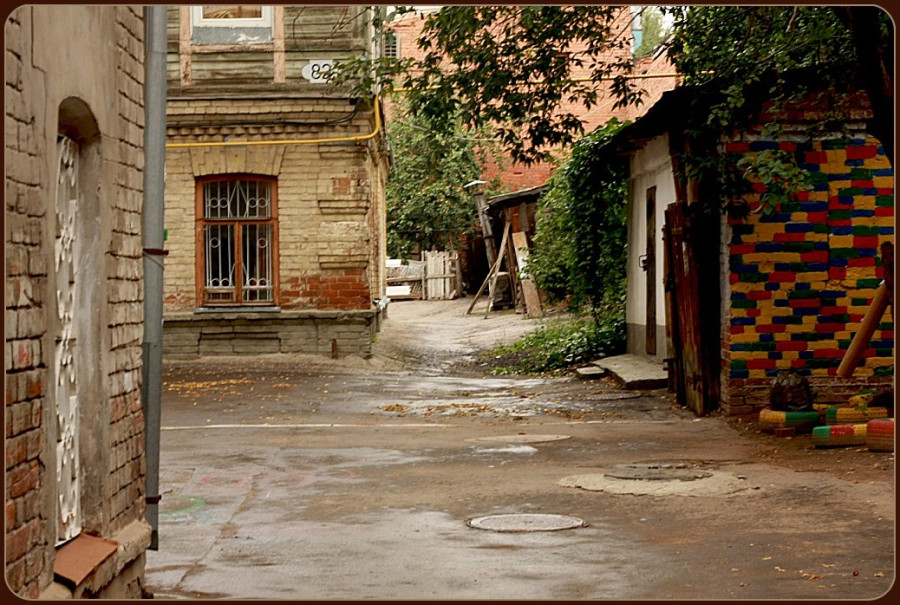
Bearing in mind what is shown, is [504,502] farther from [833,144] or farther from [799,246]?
[833,144]

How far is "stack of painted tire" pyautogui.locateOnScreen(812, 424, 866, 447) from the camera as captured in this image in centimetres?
1069

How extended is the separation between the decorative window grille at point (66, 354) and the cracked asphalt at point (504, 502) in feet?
3.09

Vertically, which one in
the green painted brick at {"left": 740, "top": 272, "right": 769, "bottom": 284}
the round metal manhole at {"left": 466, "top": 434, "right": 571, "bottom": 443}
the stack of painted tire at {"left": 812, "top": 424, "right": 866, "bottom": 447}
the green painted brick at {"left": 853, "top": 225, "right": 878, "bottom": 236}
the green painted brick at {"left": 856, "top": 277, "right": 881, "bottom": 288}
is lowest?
the round metal manhole at {"left": 466, "top": 434, "right": 571, "bottom": 443}

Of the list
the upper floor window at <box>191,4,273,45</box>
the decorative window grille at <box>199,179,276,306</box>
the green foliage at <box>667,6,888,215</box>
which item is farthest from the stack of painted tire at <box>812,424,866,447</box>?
the upper floor window at <box>191,4,273,45</box>

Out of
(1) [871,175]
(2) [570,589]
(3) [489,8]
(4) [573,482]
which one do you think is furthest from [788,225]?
(2) [570,589]

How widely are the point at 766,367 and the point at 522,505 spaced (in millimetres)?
5147

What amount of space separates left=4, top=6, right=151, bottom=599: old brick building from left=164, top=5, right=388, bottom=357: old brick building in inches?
528

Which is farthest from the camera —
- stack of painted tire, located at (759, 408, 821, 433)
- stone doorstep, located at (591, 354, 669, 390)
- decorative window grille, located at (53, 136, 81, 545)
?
stone doorstep, located at (591, 354, 669, 390)

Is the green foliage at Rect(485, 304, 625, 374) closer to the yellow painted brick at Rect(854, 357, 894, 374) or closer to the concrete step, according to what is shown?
the concrete step

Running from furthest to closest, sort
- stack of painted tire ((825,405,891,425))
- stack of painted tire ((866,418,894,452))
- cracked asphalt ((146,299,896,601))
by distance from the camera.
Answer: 1. stack of painted tire ((825,405,891,425))
2. stack of painted tire ((866,418,894,452))
3. cracked asphalt ((146,299,896,601))

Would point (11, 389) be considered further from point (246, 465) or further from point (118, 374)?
point (246, 465)

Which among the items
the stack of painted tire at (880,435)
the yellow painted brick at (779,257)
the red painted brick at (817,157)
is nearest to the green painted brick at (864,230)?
the yellow painted brick at (779,257)

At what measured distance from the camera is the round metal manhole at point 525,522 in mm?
7832

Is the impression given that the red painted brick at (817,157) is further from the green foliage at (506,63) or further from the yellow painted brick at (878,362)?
the green foliage at (506,63)
